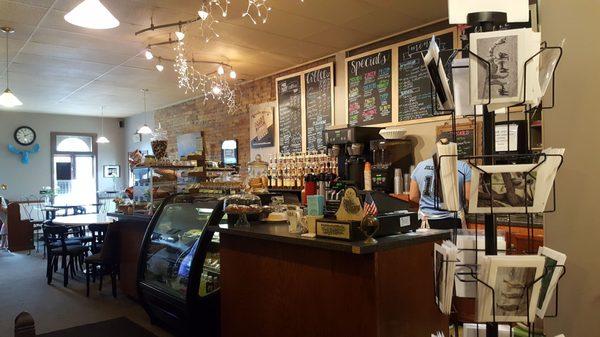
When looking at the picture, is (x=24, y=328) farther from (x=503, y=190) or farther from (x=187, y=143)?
(x=187, y=143)

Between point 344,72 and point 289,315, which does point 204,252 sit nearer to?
point 289,315

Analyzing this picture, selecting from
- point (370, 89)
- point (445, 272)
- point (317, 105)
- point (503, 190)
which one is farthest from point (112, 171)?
point (503, 190)

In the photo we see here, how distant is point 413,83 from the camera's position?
5.13m

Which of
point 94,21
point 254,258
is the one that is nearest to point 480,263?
point 254,258

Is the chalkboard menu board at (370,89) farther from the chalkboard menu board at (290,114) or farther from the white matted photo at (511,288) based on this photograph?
the white matted photo at (511,288)

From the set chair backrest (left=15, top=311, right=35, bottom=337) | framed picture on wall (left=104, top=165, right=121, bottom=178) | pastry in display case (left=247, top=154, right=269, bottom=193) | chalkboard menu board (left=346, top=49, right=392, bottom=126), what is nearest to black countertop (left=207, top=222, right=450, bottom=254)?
pastry in display case (left=247, top=154, right=269, bottom=193)

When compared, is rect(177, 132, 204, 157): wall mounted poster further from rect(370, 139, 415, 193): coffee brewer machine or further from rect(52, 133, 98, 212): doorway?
rect(370, 139, 415, 193): coffee brewer machine

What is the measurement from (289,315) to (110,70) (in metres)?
6.02

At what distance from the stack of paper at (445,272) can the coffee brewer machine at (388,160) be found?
360cm

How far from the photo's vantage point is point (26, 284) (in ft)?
18.9

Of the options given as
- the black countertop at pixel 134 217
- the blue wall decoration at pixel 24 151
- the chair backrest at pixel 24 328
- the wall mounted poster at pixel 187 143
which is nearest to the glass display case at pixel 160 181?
the black countertop at pixel 134 217

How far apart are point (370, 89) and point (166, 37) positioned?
271cm

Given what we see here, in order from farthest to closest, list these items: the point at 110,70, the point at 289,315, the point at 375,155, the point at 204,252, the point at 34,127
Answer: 1. the point at 34,127
2. the point at 110,70
3. the point at 375,155
4. the point at 204,252
5. the point at 289,315

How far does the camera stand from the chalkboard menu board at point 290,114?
22.2 ft
